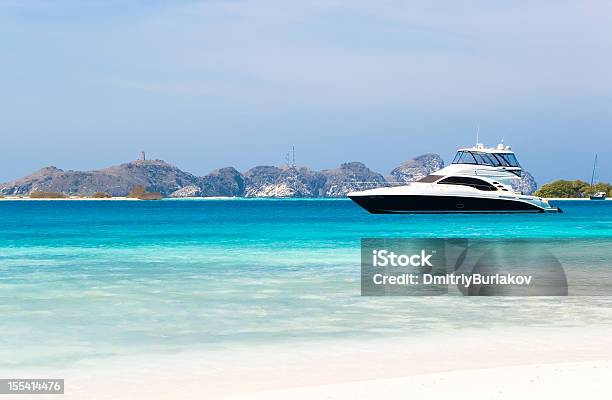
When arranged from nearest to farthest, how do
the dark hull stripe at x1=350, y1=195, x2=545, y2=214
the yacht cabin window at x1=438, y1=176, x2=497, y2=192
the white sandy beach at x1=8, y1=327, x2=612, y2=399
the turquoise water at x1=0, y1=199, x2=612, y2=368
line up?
the white sandy beach at x1=8, y1=327, x2=612, y2=399 < the turquoise water at x1=0, y1=199, x2=612, y2=368 < the dark hull stripe at x1=350, y1=195, x2=545, y2=214 < the yacht cabin window at x1=438, y1=176, x2=497, y2=192

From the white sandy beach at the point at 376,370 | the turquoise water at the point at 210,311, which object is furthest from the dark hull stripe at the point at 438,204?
the white sandy beach at the point at 376,370

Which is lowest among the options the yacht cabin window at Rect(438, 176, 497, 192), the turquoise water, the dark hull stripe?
the turquoise water

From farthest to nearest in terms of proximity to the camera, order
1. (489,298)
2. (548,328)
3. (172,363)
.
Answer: (489,298)
(548,328)
(172,363)

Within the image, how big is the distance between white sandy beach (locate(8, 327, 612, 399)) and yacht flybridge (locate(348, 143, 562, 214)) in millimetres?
46024

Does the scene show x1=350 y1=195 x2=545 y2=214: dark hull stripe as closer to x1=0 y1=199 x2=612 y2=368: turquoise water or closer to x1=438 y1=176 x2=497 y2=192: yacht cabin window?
x1=438 y1=176 x2=497 y2=192: yacht cabin window

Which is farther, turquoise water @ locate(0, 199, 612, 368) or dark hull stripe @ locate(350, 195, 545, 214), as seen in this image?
dark hull stripe @ locate(350, 195, 545, 214)

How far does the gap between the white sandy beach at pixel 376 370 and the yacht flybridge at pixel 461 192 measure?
46.0 m

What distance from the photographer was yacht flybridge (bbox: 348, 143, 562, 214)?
5716cm

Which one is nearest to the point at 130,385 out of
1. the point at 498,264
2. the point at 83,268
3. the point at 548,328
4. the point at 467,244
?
the point at 548,328

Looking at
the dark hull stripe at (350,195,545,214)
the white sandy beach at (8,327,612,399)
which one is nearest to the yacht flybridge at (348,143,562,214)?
the dark hull stripe at (350,195,545,214)

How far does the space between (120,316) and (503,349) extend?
21.3 feet

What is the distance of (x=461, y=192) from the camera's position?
188ft

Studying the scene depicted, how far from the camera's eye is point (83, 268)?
2364 centimetres

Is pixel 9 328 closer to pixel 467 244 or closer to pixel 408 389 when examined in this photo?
pixel 408 389
